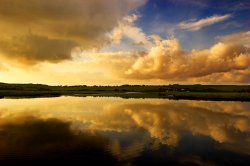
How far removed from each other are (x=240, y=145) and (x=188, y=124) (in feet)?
40.2

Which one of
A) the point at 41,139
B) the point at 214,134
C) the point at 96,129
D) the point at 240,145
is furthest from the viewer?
the point at 96,129

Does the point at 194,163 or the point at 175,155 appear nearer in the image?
the point at 194,163

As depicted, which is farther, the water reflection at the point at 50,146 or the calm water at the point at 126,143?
the calm water at the point at 126,143

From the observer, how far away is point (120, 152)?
22.3 m

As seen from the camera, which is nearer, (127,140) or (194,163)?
(194,163)

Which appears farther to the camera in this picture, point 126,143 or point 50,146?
point 126,143

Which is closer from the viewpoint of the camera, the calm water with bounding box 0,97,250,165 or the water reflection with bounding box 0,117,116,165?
the water reflection with bounding box 0,117,116,165

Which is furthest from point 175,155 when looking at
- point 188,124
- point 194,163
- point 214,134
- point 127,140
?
point 188,124

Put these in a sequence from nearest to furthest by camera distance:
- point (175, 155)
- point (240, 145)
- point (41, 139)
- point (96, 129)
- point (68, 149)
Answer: point (175, 155)
point (68, 149)
point (240, 145)
point (41, 139)
point (96, 129)

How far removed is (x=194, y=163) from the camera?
19688 mm

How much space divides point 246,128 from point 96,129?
18109 millimetres

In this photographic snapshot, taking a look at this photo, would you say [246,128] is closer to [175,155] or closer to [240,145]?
[240,145]

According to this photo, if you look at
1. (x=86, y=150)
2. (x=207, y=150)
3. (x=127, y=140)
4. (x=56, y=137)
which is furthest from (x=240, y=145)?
(x=56, y=137)

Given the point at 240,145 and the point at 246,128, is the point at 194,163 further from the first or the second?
the point at 246,128
